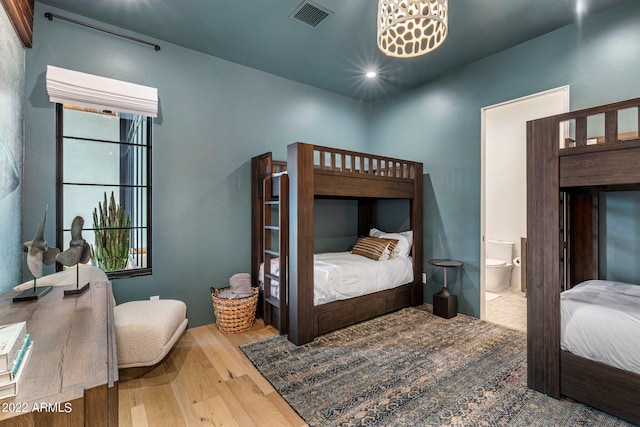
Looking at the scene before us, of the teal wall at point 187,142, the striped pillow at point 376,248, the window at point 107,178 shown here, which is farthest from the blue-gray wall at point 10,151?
the striped pillow at point 376,248

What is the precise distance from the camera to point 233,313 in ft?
9.32

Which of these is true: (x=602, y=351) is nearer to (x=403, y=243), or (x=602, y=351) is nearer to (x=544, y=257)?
(x=544, y=257)

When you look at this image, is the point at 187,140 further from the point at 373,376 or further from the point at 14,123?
the point at 373,376

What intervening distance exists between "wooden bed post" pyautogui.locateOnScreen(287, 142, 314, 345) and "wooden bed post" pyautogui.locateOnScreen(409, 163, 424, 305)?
152 centimetres

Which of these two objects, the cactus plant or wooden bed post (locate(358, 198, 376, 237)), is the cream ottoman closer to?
the cactus plant

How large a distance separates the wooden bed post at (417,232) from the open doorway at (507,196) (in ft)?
3.76

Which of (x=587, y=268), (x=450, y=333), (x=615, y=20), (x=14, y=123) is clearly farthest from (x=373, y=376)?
(x=615, y=20)

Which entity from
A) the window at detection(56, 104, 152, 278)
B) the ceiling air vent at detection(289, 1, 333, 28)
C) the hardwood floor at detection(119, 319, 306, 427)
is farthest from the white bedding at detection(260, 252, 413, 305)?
the ceiling air vent at detection(289, 1, 333, 28)

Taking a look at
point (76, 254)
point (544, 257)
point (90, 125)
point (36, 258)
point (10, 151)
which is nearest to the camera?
point (36, 258)

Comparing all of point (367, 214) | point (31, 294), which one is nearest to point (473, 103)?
point (367, 214)

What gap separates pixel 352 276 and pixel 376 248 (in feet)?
2.08

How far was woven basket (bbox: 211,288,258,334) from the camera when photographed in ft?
9.30

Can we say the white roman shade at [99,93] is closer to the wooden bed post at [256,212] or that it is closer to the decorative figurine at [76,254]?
the wooden bed post at [256,212]

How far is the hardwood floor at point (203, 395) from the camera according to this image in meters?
1.70
